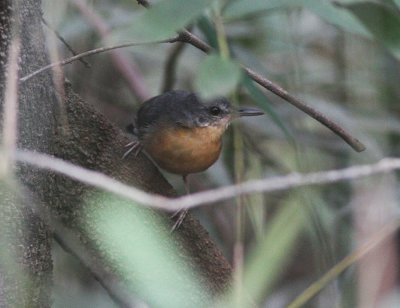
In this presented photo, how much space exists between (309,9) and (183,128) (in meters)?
1.36

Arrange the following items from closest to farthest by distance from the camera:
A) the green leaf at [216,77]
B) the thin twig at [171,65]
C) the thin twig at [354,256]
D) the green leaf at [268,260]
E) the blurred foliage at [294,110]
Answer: the green leaf at [216,77], the green leaf at [268,260], the thin twig at [354,256], the blurred foliage at [294,110], the thin twig at [171,65]

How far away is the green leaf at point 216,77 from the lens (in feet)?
3.10

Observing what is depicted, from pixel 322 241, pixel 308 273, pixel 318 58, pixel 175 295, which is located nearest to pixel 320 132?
pixel 318 58

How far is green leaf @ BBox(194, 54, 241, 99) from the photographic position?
0.94 metres

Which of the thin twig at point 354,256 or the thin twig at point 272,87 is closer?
the thin twig at point 272,87

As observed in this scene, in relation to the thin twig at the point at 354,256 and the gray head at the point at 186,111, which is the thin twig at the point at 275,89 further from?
the gray head at the point at 186,111

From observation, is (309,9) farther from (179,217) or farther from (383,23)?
(179,217)

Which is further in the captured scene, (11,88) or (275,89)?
(275,89)

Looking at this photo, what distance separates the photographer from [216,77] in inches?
38.4

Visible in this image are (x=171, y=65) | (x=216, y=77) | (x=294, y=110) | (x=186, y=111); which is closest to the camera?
(x=216, y=77)

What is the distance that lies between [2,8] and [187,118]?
152cm

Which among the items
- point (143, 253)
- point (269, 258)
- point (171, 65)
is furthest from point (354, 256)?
point (171, 65)

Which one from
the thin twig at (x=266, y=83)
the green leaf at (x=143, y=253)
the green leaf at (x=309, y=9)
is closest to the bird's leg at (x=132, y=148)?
the green leaf at (x=143, y=253)

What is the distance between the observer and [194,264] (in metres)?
1.86
